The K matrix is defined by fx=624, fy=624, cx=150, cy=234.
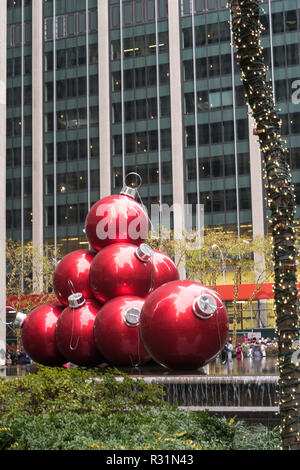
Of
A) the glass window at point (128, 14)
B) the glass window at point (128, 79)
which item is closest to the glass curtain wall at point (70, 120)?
the glass window at point (128, 79)

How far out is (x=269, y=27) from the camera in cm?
6038

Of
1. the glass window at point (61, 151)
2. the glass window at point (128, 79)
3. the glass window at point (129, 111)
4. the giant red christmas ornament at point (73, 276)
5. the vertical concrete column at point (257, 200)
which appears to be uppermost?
the glass window at point (128, 79)

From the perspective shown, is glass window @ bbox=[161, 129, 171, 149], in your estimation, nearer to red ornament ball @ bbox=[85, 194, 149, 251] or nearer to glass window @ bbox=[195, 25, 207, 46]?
glass window @ bbox=[195, 25, 207, 46]

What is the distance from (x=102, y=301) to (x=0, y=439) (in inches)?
331

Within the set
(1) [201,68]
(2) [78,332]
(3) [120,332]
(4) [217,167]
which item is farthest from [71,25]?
(3) [120,332]

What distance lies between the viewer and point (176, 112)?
6256cm

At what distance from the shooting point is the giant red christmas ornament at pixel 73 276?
1694 cm

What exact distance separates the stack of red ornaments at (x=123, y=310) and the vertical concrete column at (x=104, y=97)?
46652mm

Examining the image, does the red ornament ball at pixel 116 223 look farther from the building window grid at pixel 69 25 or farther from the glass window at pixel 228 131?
the building window grid at pixel 69 25

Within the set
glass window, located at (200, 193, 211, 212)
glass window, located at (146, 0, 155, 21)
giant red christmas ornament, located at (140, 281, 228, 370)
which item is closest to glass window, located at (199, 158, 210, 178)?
glass window, located at (200, 193, 211, 212)

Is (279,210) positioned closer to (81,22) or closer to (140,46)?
(140,46)

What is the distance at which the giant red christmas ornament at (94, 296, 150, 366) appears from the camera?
602 inches

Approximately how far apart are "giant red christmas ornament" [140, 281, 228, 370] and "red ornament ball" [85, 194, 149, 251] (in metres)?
2.70
